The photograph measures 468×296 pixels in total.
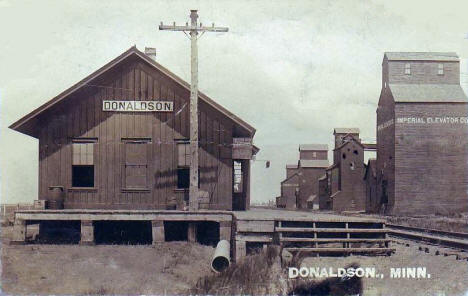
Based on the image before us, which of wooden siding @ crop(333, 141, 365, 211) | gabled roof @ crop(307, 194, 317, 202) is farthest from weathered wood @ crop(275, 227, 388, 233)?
gabled roof @ crop(307, 194, 317, 202)

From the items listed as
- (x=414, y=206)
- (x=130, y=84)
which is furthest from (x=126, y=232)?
(x=414, y=206)

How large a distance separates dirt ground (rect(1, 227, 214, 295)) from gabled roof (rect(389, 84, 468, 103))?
2947 centimetres

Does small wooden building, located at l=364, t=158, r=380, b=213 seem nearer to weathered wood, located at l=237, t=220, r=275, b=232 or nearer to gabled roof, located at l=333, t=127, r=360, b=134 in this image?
gabled roof, located at l=333, t=127, r=360, b=134

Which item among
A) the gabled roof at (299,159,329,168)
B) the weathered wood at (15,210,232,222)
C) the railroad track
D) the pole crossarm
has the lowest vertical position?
the railroad track

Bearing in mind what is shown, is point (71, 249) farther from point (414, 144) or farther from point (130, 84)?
point (414, 144)

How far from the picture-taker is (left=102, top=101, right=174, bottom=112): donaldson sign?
2012 cm

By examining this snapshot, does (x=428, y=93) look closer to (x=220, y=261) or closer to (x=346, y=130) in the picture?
(x=346, y=130)

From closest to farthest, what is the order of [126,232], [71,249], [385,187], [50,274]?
[50,274], [71,249], [126,232], [385,187]

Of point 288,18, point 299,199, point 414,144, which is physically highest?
point 288,18

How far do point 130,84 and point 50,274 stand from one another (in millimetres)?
8836

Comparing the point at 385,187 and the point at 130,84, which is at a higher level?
the point at 130,84

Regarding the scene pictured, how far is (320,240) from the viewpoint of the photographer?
1464cm

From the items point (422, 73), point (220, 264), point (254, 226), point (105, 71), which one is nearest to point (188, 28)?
point (105, 71)

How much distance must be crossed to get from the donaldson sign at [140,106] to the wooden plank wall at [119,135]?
154 millimetres
